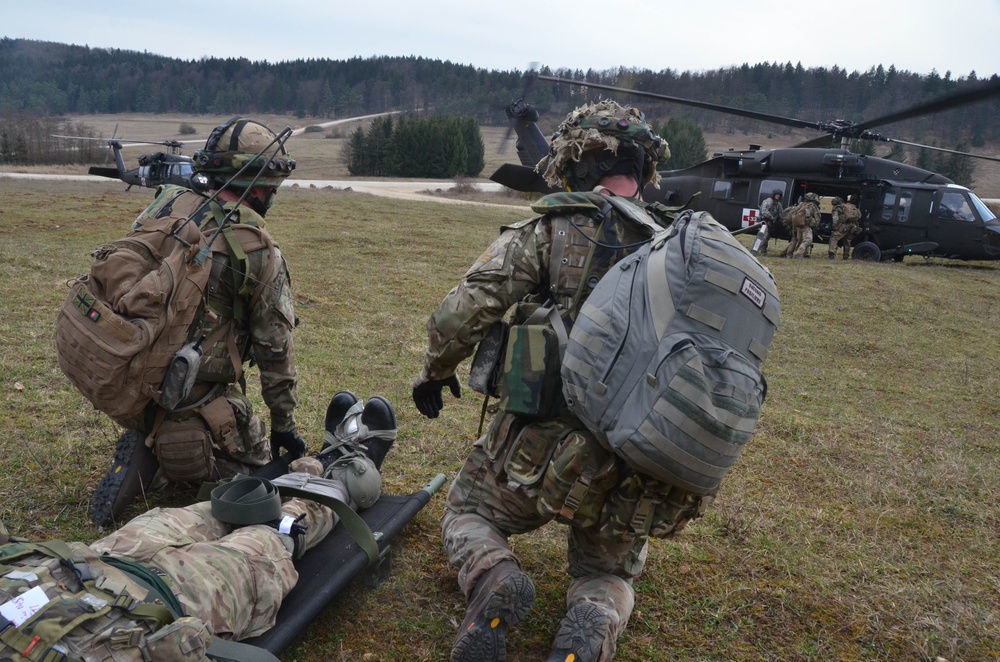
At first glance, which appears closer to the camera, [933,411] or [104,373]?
[104,373]

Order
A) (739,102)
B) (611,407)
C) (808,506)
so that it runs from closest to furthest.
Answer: (611,407)
(808,506)
(739,102)

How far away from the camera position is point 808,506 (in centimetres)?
434

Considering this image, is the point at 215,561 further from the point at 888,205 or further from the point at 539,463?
the point at 888,205

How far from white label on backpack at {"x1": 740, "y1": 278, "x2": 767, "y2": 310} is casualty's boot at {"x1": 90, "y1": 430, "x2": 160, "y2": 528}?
8.70 ft

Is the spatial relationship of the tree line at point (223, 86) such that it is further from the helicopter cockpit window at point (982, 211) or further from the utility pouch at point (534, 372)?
the utility pouch at point (534, 372)

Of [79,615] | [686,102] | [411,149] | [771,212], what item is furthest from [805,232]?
[411,149]

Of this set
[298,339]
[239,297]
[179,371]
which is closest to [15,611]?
[179,371]

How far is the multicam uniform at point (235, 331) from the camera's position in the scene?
340 cm

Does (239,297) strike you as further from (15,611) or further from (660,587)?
Answer: (660,587)

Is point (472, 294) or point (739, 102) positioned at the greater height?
point (739, 102)

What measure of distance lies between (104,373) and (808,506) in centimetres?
366

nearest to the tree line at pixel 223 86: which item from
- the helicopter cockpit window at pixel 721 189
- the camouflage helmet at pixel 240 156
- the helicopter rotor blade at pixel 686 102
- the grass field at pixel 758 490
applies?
the helicopter cockpit window at pixel 721 189

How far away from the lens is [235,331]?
355 centimetres

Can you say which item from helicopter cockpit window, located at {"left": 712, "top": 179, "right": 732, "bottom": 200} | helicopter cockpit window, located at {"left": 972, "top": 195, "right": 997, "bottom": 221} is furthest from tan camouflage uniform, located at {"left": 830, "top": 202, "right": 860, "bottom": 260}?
helicopter cockpit window, located at {"left": 972, "top": 195, "right": 997, "bottom": 221}
